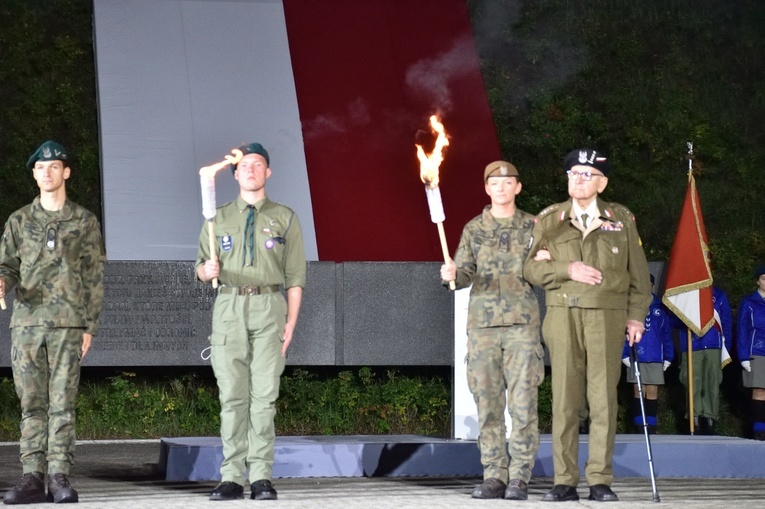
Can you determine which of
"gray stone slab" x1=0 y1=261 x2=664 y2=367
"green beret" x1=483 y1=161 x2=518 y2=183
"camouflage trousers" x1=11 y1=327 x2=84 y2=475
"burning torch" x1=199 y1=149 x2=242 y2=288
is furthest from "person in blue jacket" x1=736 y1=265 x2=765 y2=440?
"camouflage trousers" x1=11 y1=327 x2=84 y2=475

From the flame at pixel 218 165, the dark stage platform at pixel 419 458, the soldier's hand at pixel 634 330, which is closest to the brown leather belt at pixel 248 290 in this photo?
the flame at pixel 218 165

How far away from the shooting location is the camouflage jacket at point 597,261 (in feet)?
18.9

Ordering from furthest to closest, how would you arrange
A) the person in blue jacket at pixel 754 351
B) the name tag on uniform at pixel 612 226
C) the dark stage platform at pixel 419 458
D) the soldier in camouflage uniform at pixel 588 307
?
the person in blue jacket at pixel 754 351 → the dark stage platform at pixel 419 458 → the name tag on uniform at pixel 612 226 → the soldier in camouflage uniform at pixel 588 307

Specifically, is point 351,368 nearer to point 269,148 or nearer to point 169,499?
point 269,148

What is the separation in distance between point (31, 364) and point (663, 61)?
Answer: 10.0 metres

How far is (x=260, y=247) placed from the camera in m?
5.76

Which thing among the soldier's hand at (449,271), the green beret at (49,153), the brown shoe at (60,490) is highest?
the green beret at (49,153)

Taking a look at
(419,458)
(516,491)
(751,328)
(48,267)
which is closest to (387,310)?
(751,328)

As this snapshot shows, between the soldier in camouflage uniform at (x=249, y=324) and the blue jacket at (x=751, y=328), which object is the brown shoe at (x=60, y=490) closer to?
the soldier in camouflage uniform at (x=249, y=324)

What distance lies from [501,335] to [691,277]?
4260 millimetres

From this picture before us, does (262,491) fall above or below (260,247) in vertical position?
below

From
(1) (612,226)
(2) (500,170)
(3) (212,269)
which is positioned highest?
(2) (500,170)

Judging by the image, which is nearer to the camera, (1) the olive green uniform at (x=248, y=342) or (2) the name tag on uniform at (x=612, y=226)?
(1) the olive green uniform at (x=248, y=342)

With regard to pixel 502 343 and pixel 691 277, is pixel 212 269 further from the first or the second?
pixel 691 277
